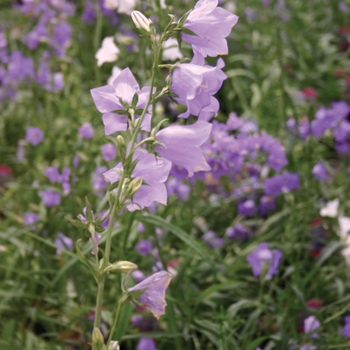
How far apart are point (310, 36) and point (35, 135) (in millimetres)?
2306

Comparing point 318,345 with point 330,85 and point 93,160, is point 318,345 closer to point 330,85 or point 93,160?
point 93,160

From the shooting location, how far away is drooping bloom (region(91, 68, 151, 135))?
2.85 feet

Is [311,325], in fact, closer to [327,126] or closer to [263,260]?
[263,260]

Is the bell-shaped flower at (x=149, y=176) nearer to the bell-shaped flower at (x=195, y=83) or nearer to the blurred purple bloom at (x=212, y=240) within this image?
the bell-shaped flower at (x=195, y=83)

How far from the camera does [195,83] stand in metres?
0.82

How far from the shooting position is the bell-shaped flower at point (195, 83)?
2.70ft

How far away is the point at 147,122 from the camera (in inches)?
35.1

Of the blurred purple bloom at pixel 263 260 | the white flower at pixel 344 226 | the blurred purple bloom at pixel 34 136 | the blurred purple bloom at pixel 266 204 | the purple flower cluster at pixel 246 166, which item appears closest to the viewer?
the blurred purple bloom at pixel 263 260

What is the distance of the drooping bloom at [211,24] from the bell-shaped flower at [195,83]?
26 millimetres

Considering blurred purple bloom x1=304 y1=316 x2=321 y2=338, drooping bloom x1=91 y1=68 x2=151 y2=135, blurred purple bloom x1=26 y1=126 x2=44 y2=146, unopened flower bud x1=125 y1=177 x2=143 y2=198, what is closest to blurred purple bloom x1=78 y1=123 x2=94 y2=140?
blurred purple bloom x1=26 y1=126 x2=44 y2=146

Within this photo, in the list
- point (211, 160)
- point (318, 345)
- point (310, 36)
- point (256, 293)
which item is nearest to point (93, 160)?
point (211, 160)

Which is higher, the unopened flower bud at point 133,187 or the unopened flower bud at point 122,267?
the unopened flower bud at point 133,187

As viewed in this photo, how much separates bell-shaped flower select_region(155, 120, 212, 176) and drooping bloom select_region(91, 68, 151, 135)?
6cm

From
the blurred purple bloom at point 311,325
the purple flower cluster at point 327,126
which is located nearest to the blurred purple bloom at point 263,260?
the blurred purple bloom at point 311,325
